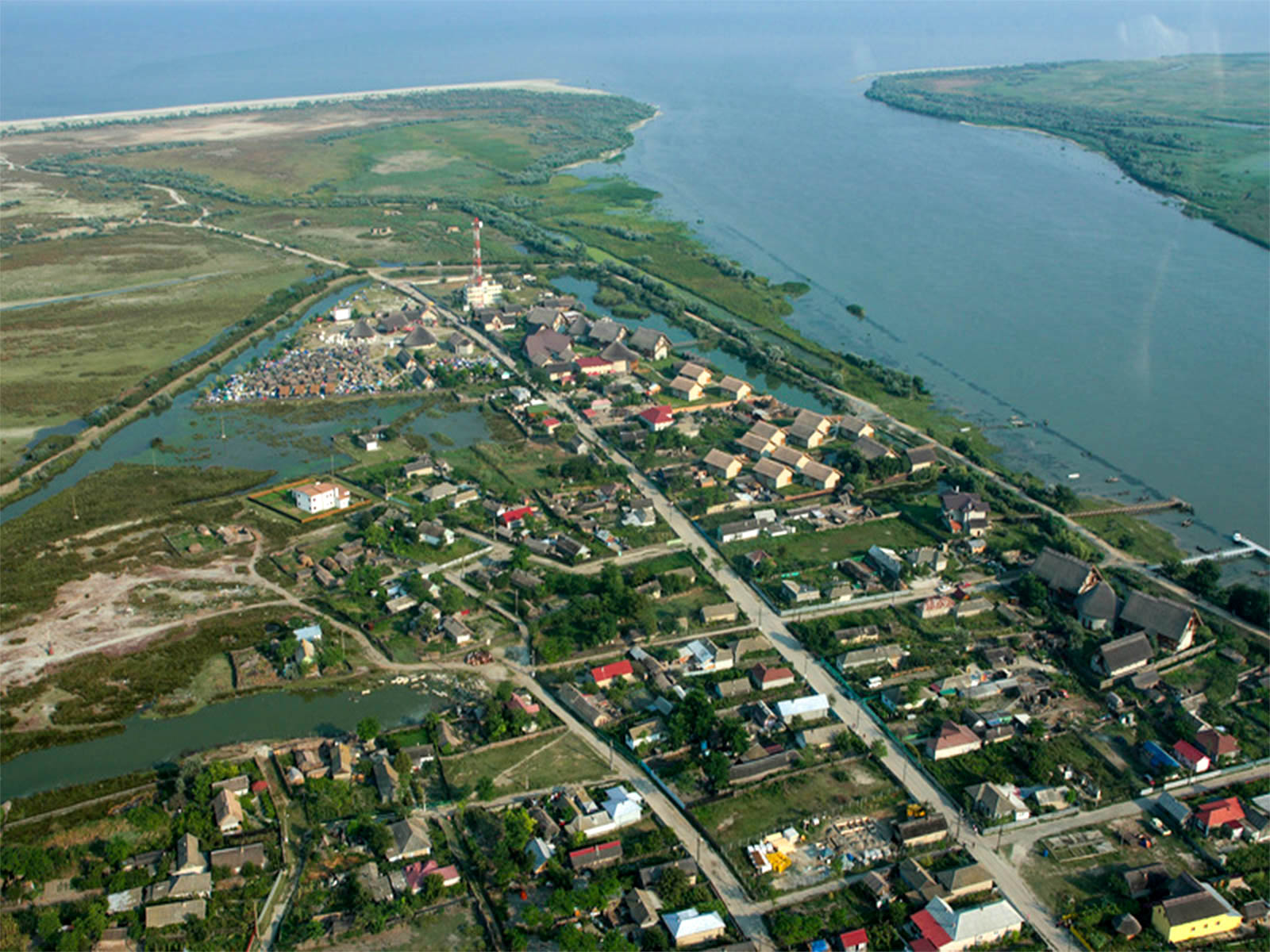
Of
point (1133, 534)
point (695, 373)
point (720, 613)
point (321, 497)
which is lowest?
point (720, 613)

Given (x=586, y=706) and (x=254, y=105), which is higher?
A: (x=254, y=105)

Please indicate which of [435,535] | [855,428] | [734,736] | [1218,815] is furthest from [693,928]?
[855,428]

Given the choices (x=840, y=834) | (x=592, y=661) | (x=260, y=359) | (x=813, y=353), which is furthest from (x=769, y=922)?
(x=260, y=359)

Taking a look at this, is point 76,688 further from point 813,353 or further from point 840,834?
point 813,353

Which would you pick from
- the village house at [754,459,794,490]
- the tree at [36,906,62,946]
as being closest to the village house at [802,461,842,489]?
the village house at [754,459,794,490]

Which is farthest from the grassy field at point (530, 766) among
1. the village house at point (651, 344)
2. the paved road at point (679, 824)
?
the village house at point (651, 344)

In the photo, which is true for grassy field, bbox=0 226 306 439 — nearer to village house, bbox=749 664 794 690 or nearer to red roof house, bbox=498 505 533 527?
red roof house, bbox=498 505 533 527

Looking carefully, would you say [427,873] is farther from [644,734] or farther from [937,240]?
[937,240]

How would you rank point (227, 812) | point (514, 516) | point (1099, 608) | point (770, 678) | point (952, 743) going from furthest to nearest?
point (514, 516) → point (1099, 608) → point (770, 678) → point (952, 743) → point (227, 812)

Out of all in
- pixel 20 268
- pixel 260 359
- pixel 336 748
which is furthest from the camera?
pixel 20 268
